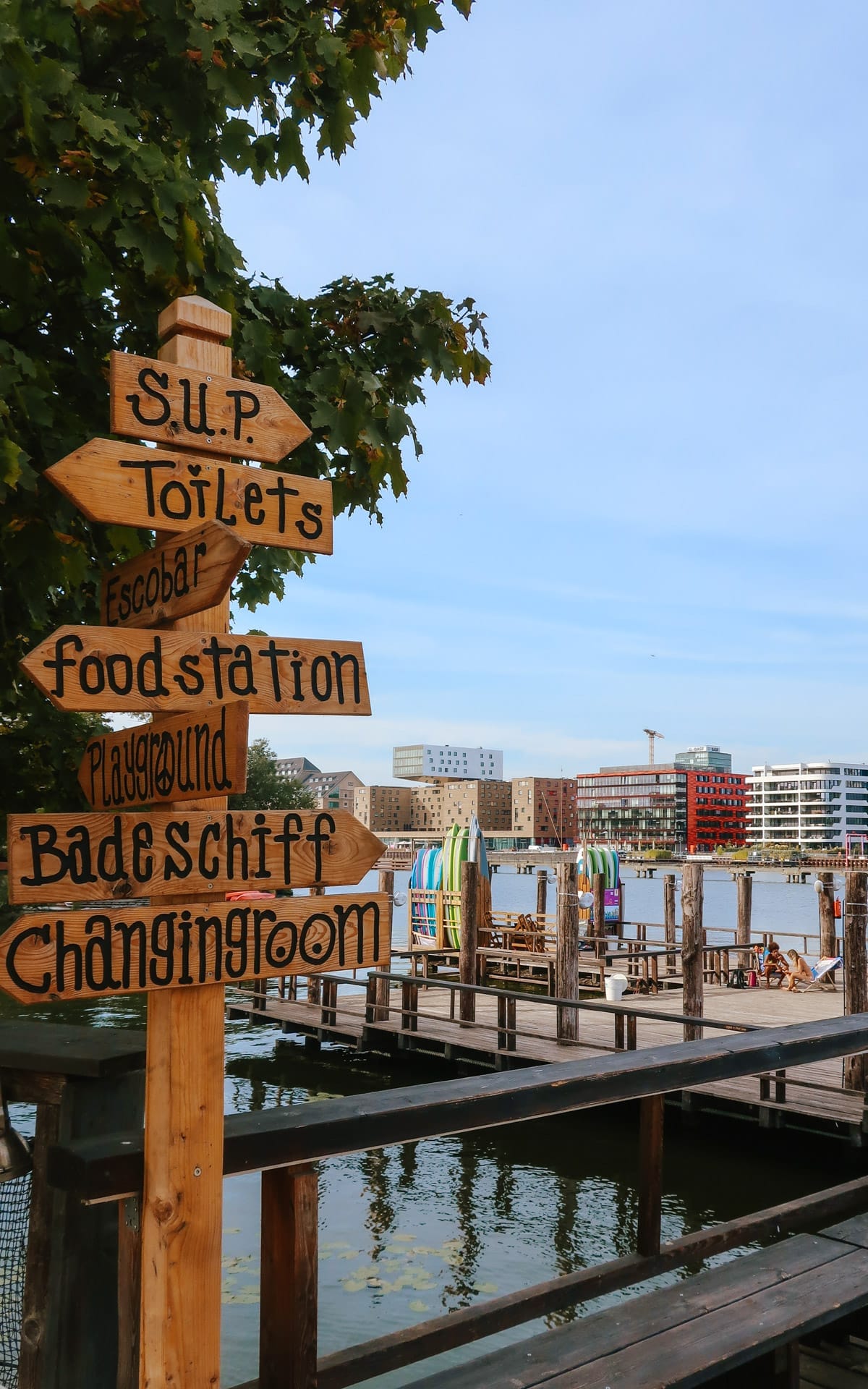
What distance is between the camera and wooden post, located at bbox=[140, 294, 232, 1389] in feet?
7.66

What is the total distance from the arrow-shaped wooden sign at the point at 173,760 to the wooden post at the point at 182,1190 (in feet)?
0.38

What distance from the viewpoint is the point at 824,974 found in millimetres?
21625

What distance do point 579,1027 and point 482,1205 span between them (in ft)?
13.5

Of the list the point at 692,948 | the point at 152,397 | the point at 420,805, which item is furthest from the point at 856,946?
the point at 420,805

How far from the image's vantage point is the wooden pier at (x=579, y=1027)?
12.7m

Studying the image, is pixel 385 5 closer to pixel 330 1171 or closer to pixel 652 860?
pixel 330 1171

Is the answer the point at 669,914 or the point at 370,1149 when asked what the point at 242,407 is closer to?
the point at 370,1149

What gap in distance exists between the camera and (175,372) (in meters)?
2.73

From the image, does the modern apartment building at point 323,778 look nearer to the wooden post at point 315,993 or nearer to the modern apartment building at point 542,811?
the modern apartment building at point 542,811

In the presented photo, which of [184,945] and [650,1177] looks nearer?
[184,945]

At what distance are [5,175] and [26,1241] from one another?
11.5 ft

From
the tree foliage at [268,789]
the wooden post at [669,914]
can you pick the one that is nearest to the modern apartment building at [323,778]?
the tree foliage at [268,789]

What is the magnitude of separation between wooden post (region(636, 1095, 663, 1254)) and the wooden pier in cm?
806

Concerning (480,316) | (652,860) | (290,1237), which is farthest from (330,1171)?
(652,860)
